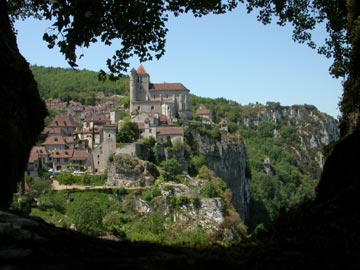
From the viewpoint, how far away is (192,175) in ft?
275

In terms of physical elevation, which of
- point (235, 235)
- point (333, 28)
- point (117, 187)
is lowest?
point (235, 235)

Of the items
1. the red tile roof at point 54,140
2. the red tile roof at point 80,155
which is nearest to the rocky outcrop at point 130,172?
the red tile roof at point 80,155

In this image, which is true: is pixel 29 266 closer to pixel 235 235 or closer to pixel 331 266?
Result: pixel 331 266

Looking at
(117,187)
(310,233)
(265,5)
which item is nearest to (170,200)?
(117,187)

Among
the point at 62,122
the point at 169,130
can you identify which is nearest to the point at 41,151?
the point at 62,122

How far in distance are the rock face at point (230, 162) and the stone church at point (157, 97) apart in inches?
334

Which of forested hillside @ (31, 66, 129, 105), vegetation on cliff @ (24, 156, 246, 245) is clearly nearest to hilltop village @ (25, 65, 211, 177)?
vegetation on cliff @ (24, 156, 246, 245)

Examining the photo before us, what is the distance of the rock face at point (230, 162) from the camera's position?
95.6m

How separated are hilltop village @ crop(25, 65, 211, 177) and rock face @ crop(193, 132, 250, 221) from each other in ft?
24.5

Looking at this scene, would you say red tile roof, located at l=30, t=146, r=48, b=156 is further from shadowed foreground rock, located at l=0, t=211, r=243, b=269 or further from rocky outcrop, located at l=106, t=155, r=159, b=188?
shadowed foreground rock, located at l=0, t=211, r=243, b=269

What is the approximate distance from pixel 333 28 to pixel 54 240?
28.3ft

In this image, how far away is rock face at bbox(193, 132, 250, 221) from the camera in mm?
95562

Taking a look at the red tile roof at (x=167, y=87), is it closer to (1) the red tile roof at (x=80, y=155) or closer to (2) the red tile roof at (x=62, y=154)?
(1) the red tile roof at (x=80, y=155)

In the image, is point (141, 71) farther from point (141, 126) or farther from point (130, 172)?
point (130, 172)
